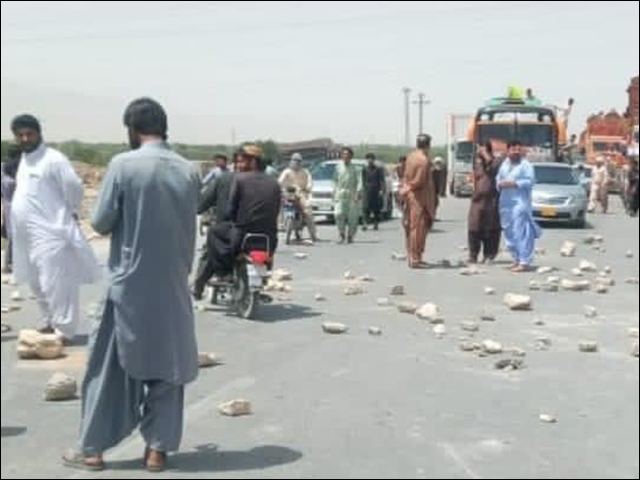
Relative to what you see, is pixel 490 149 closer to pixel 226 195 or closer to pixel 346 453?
pixel 226 195

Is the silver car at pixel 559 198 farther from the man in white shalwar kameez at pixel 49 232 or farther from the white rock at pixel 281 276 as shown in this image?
the man in white shalwar kameez at pixel 49 232

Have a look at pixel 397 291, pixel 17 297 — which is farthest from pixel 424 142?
pixel 17 297

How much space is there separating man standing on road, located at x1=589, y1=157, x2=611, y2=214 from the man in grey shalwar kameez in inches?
966

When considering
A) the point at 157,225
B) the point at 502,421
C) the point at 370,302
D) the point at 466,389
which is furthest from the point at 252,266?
the point at 157,225

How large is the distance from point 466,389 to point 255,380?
1267 mm

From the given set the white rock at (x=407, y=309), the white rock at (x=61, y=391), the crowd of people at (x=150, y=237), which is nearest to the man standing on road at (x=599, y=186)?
the crowd of people at (x=150, y=237)

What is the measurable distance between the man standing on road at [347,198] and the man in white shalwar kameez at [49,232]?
336 inches

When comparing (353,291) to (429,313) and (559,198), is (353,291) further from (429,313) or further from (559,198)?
(559,198)

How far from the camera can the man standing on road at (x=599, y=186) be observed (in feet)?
92.1

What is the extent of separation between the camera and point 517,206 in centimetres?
1338

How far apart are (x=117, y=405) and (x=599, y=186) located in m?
25.3

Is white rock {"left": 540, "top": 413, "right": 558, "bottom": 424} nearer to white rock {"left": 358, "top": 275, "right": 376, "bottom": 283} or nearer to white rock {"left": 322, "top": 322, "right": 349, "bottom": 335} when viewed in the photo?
white rock {"left": 322, "top": 322, "right": 349, "bottom": 335}

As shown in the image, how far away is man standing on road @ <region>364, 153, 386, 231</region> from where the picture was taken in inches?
722

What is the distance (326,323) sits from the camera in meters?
9.15
